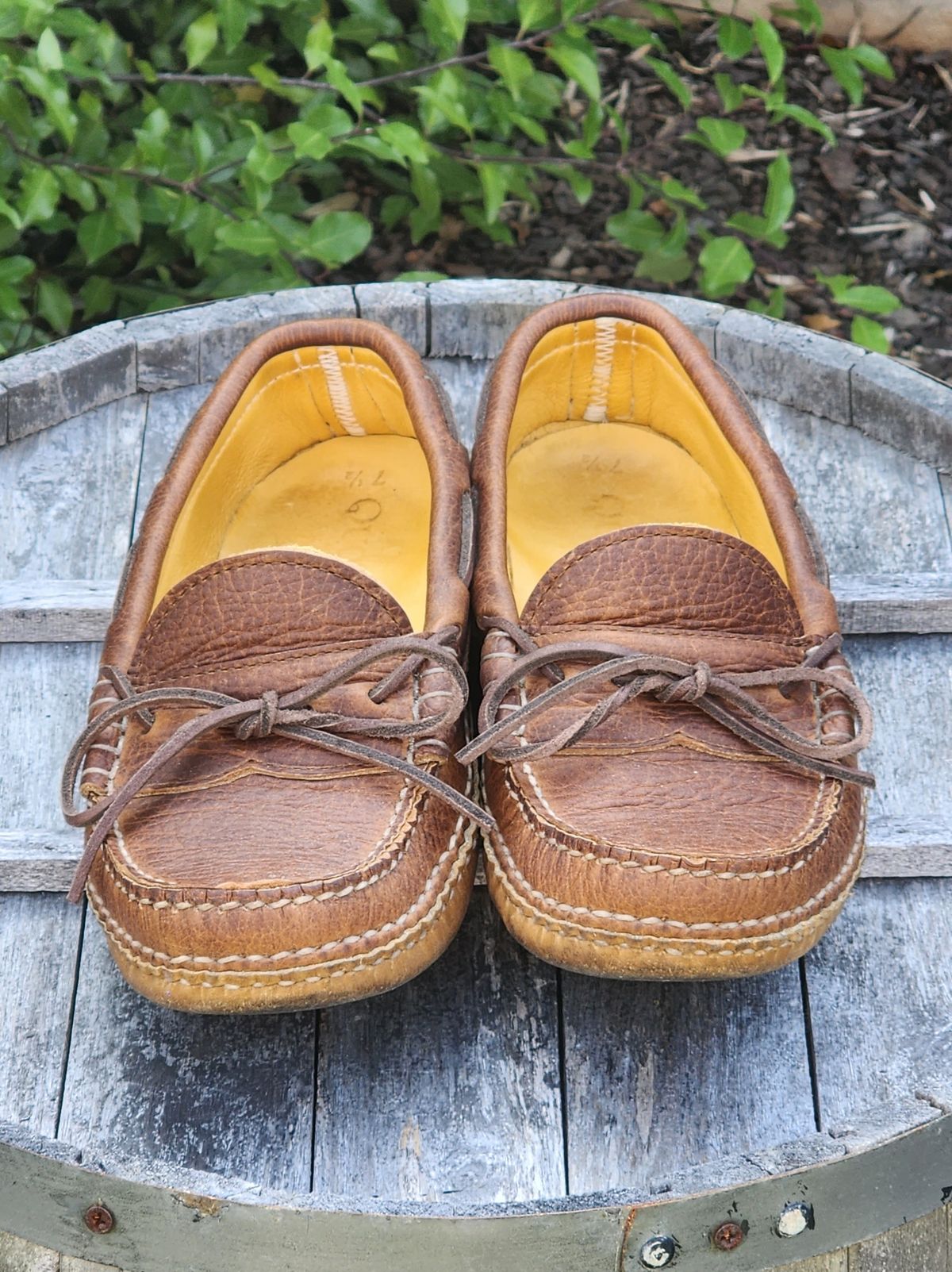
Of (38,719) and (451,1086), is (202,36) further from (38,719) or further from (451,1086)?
(451,1086)

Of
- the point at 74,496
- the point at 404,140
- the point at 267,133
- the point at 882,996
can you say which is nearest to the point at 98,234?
the point at 267,133

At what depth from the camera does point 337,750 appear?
1.05 meters

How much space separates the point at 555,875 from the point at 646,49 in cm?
229

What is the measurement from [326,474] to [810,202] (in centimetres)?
172

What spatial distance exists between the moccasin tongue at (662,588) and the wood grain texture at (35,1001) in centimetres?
47

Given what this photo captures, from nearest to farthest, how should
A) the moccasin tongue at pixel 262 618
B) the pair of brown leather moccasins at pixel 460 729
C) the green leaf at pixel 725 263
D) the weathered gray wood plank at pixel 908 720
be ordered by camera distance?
the pair of brown leather moccasins at pixel 460 729 → the moccasin tongue at pixel 262 618 → the weathered gray wood plank at pixel 908 720 → the green leaf at pixel 725 263

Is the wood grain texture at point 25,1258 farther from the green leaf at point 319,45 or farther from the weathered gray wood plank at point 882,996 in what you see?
the green leaf at point 319,45

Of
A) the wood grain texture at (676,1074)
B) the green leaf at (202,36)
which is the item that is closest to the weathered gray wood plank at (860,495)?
the wood grain texture at (676,1074)

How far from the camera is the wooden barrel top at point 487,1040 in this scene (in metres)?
0.87

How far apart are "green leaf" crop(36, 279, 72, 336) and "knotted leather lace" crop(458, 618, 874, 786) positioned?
1313 mm

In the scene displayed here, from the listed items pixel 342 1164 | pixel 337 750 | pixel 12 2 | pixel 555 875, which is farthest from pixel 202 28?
pixel 342 1164

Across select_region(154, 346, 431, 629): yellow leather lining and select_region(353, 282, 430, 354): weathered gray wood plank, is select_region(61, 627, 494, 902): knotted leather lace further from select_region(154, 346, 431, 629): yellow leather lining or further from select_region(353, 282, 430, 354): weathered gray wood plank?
select_region(353, 282, 430, 354): weathered gray wood plank

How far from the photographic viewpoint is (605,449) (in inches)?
55.3

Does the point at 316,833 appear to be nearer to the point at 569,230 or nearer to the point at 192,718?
the point at 192,718
